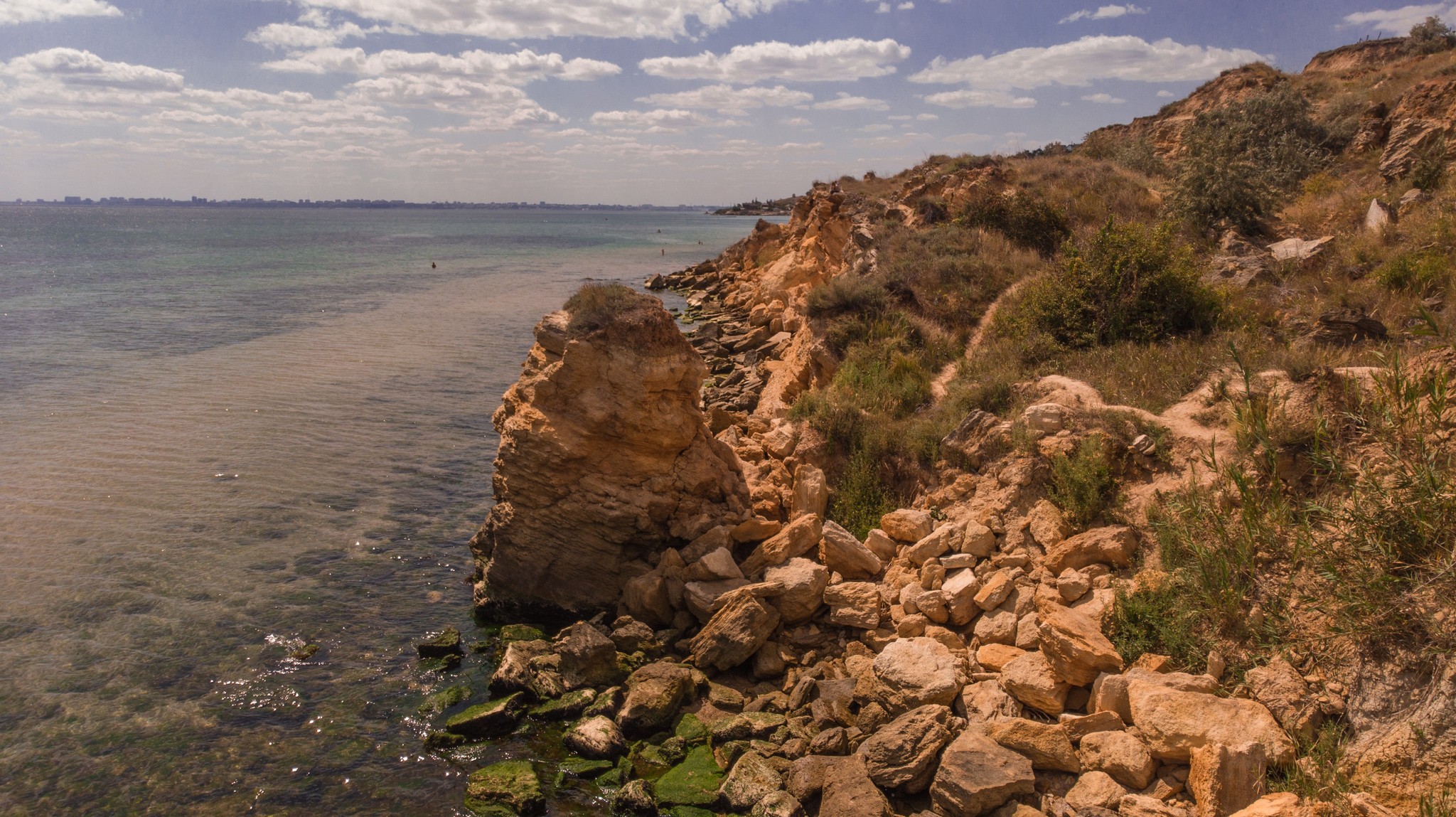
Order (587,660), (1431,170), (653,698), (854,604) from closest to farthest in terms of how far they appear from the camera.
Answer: (653,698) → (587,660) → (854,604) → (1431,170)

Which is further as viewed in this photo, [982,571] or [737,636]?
[982,571]

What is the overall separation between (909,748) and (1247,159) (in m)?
21.1

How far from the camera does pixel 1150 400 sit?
10.4 meters

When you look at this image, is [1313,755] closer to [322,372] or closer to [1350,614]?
[1350,614]

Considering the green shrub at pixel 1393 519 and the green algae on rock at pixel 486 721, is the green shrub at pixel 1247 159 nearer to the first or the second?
the green shrub at pixel 1393 519

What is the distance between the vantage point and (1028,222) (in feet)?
61.8

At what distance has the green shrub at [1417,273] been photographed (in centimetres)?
1170

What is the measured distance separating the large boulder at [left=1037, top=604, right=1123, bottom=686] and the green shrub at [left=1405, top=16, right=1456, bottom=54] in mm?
30425

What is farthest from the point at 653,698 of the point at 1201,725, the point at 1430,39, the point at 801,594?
the point at 1430,39

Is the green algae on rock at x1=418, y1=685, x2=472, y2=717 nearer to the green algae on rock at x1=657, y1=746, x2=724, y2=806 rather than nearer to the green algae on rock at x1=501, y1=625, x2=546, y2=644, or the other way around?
the green algae on rock at x1=501, y1=625, x2=546, y2=644

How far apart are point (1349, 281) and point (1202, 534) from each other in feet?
26.6

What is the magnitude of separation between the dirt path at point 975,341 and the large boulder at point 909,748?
6.43m

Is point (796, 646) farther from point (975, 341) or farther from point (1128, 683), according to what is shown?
point (975, 341)

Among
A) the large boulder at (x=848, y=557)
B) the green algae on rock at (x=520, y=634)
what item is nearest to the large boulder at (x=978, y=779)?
the large boulder at (x=848, y=557)
